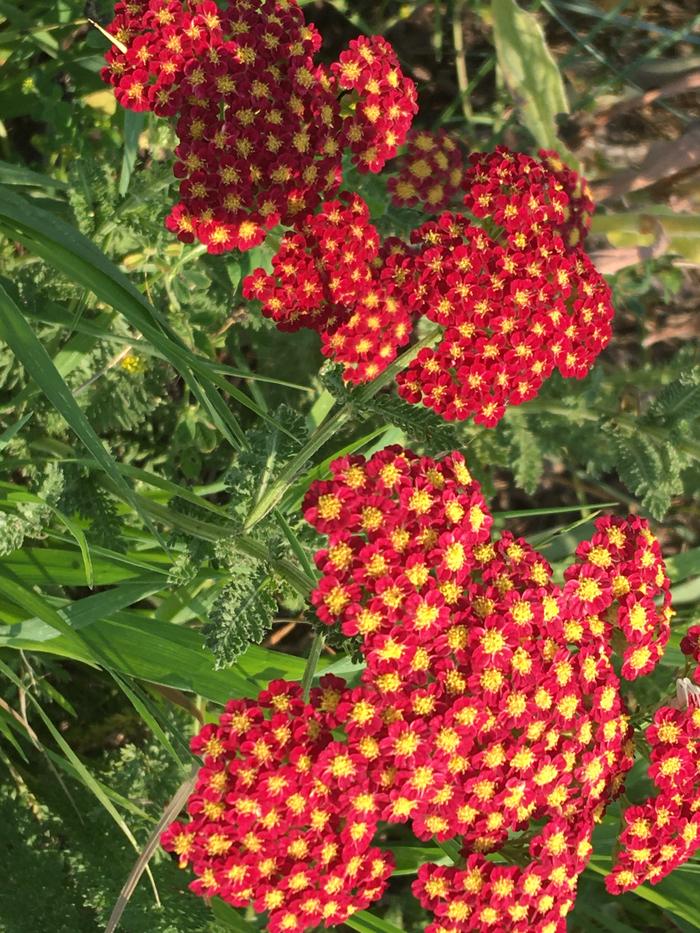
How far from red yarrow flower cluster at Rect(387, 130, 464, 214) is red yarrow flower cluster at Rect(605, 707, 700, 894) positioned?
1635mm

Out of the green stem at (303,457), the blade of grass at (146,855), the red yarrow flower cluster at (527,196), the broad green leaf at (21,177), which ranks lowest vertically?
the blade of grass at (146,855)

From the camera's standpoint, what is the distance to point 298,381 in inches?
139

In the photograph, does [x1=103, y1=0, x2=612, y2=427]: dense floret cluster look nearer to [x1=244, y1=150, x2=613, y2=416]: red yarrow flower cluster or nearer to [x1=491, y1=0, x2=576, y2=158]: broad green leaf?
[x1=244, y1=150, x2=613, y2=416]: red yarrow flower cluster

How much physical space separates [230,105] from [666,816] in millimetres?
2014

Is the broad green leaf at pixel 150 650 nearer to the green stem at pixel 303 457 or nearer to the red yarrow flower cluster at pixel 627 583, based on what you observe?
the green stem at pixel 303 457

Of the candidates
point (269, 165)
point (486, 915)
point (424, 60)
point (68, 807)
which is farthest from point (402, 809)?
point (424, 60)

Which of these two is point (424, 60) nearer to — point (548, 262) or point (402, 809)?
point (548, 262)

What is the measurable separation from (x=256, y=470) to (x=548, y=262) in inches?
37.1

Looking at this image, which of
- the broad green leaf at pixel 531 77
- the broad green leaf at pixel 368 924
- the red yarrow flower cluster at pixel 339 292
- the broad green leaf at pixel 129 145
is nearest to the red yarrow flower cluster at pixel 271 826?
the broad green leaf at pixel 368 924

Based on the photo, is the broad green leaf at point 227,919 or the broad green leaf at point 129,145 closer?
the broad green leaf at point 129,145

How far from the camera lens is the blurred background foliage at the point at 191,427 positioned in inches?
91.6

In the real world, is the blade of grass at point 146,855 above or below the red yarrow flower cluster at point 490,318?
below

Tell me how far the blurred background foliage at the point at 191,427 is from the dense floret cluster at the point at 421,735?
186 mm

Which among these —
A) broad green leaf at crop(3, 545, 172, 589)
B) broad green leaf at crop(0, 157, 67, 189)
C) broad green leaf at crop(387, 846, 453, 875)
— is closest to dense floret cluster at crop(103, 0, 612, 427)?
broad green leaf at crop(0, 157, 67, 189)
